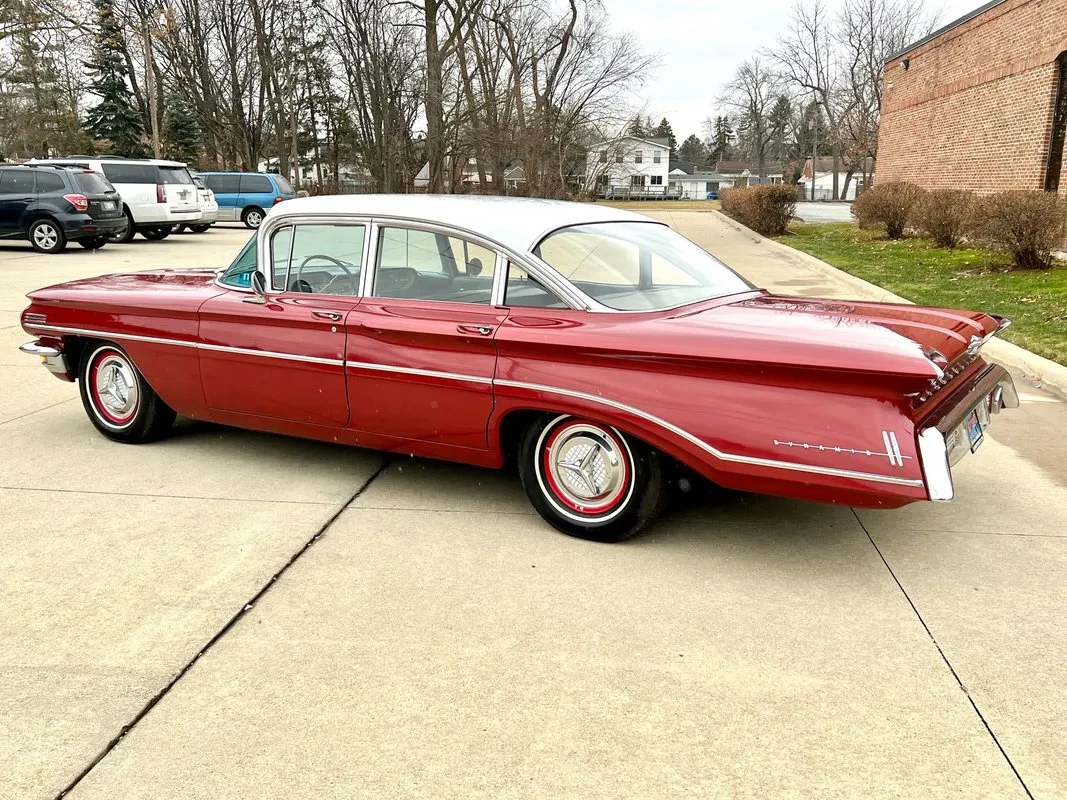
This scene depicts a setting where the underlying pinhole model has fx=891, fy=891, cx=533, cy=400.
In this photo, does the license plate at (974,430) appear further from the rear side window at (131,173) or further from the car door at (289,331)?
the rear side window at (131,173)

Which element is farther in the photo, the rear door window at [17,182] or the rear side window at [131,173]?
the rear side window at [131,173]

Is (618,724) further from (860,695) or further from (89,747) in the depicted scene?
(89,747)

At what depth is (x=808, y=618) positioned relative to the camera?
319 cm

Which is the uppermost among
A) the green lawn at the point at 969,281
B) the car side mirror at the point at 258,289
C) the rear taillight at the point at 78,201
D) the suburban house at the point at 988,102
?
the suburban house at the point at 988,102

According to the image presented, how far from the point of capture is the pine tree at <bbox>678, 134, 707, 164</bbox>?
150250 millimetres

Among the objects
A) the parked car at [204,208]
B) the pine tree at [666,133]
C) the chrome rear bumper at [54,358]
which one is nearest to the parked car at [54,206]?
the parked car at [204,208]

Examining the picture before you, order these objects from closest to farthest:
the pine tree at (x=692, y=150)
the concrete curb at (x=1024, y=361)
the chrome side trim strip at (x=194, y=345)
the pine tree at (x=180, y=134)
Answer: the chrome side trim strip at (x=194, y=345) < the concrete curb at (x=1024, y=361) < the pine tree at (x=180, y=134) < the pine tree at (x=692, y=150)

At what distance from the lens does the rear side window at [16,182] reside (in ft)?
57.1

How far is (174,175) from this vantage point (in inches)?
821

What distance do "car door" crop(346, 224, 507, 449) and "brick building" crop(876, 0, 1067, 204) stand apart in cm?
1501

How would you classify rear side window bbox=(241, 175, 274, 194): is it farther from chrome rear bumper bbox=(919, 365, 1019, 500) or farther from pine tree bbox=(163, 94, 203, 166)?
pine tree bbox=(163, 94, 203, 166)

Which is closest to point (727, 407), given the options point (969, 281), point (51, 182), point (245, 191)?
point (969, 281)

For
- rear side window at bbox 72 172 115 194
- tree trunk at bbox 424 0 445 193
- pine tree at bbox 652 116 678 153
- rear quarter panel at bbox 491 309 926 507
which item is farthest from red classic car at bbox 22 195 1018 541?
pine tree at bbox 652 116 678 153

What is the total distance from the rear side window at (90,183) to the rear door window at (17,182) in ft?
0.74
